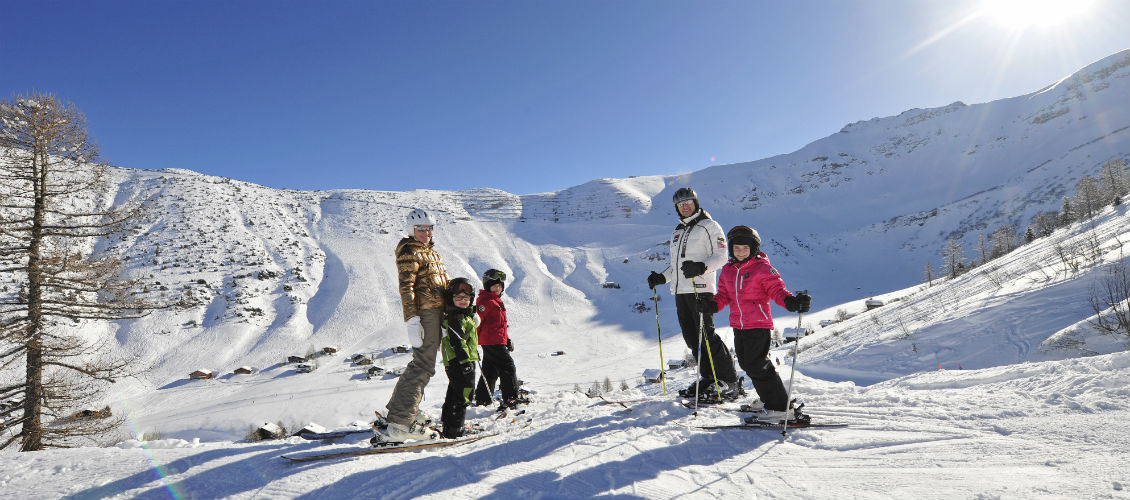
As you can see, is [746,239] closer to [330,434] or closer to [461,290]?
[461,290]

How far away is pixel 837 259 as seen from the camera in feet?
171

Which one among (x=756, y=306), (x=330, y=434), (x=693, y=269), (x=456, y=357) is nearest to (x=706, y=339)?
(x=693, y=269)

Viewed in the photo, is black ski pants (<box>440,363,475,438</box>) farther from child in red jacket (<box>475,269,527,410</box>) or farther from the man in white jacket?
the man in white jacket

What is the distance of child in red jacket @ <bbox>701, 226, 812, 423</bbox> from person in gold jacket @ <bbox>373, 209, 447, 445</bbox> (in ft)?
8.33

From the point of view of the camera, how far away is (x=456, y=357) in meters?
4.14

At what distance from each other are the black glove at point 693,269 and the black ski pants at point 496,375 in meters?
2.86

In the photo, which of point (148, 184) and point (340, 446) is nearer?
point (340, 446)

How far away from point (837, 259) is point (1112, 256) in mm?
51278

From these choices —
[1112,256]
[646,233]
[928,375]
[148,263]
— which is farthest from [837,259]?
[148,263]

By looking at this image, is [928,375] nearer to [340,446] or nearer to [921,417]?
[921,417]

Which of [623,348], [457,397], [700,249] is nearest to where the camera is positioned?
[457,397]

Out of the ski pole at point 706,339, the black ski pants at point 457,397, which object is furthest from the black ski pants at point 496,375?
the ski pole at point 706,339

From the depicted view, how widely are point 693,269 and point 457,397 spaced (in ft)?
8.45

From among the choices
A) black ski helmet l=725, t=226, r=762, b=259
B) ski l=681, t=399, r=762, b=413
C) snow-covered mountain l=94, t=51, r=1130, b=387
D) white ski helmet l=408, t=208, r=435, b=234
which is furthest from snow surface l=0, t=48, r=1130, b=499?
white ski helmet l=408, t=208, r=435, b=234
